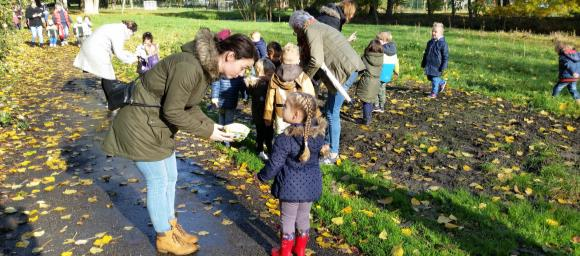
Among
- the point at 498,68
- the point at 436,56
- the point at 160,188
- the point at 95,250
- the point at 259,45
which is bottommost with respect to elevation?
the point at 95,250

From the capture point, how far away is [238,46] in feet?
10.1

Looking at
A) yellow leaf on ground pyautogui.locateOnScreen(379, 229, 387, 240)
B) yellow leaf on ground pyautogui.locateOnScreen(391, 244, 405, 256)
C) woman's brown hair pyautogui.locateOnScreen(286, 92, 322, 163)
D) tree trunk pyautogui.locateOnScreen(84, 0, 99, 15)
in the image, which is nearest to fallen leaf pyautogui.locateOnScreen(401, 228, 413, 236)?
yellow leaf on ground pyautogui.locateOnScreen(379, 229, 387, 240)

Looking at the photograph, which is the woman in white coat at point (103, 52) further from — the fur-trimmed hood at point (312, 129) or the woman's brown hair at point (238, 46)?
the fur-trimmed hood at point (312, 129)

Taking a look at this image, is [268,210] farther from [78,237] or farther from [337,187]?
[78,237]

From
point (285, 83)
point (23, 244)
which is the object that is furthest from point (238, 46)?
point (23, 244)

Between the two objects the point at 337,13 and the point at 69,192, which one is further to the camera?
the point at 337,13

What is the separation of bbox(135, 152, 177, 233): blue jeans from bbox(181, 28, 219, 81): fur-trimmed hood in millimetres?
877

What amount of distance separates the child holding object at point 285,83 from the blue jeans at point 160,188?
155cm

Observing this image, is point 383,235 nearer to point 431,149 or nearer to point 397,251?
point 397,251

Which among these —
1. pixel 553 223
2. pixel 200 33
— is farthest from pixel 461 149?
pixel 200 33

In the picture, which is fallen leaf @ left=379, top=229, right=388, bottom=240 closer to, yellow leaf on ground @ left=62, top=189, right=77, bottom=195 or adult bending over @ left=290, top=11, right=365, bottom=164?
adult bending over @ left=290, top=11, right=365, bottom=164

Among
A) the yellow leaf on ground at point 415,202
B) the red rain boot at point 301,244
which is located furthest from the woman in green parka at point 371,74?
the red rain boot at point 301,244

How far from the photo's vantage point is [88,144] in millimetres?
6848

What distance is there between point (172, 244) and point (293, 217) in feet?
3.43
